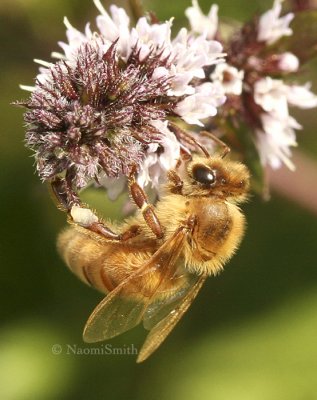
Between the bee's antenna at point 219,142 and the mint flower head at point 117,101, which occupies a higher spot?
the mint flower head at point 117,101

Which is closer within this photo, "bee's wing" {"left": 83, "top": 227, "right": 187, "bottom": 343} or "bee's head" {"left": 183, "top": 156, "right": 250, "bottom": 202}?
"bee's wing" {"left": 83, "top": 227, "right": 187, "bottom": 343}

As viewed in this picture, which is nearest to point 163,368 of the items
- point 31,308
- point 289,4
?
point 31,308

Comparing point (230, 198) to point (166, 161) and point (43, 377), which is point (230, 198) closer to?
point (166, 161)

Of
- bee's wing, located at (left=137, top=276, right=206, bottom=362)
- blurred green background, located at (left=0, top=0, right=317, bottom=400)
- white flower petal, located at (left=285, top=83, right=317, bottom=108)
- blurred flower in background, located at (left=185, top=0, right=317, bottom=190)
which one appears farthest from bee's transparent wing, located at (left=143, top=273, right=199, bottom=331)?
blurred green background, located at (left=0, top=0, right=317, bottom=400)

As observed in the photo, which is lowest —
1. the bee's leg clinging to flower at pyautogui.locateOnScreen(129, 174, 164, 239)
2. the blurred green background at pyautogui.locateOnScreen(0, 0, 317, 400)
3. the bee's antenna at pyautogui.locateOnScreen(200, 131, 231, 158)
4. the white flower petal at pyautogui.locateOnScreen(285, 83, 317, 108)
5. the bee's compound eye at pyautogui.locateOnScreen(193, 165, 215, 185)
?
the blurred green background at pyautogui.locateOnScreen(0, 0, 317, 400)

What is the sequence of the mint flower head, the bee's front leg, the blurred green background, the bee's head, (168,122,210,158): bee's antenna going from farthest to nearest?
the blurred green background
(168,122,210,158): bee's antenna
the bee's head
the bee's front leg
the mint flower head

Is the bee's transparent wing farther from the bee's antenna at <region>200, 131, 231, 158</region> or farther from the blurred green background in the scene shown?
the blurred green background

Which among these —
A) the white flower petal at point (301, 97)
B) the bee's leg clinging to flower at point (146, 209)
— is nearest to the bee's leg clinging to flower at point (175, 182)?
the bee's leg clinging to flower at point (146, 209)

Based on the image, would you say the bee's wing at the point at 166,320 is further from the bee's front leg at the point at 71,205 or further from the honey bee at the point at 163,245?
the bee's front leg at the point at 71,205
